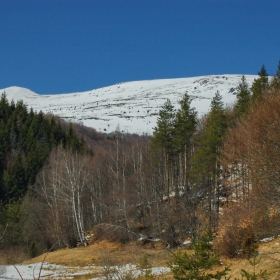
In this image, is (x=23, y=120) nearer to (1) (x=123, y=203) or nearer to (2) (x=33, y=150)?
Answer: (2) (x=33, y=150)

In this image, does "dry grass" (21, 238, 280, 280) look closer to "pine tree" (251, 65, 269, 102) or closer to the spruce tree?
the spruce tree

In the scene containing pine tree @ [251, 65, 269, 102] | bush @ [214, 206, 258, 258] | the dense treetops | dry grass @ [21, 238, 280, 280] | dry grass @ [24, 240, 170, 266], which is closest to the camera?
dry grass @ [21, 238, 280, 280]

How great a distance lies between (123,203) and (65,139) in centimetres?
3063

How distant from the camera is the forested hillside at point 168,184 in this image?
17141 mm

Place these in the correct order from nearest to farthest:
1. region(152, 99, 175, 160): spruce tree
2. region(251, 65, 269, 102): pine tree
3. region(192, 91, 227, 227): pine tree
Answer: region(192, 91, 227, 227): pine tree → region(152, 99, 175, 160): spruce tree → region(251, 65, 269, 102): pine tree

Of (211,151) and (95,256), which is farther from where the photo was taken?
(211,151)

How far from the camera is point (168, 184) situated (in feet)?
113

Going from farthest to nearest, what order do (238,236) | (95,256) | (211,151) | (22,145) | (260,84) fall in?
(22,145) < (260,84) < (211,151) < (95,256) < (238,236)

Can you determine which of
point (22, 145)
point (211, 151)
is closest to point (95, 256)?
point (211, 151)

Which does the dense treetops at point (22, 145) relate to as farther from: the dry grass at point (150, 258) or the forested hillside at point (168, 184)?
the dry grass at point (150, 258)

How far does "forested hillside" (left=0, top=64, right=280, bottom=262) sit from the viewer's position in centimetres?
1714

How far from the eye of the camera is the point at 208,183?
1469 inches

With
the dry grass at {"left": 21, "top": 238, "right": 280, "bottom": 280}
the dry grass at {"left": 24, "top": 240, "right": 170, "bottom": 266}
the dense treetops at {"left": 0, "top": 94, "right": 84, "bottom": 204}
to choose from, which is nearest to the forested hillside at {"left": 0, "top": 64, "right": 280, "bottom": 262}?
the dense treetops at {"left": 0, "top": 94, "right": 84, "bottom": 204}

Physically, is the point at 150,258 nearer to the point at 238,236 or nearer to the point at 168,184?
the point at 238,236
